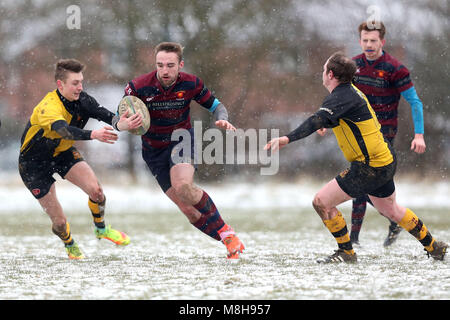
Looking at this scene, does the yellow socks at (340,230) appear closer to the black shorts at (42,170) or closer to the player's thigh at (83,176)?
the player's thigh at (83,176)

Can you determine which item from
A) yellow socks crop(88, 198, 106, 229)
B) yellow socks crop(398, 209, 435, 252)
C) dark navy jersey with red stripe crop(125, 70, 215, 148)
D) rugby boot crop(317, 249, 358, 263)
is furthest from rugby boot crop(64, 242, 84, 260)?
yellow socks crop(398, 209, 435, 252)

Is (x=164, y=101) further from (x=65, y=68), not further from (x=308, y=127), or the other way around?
(x=308, y=127)

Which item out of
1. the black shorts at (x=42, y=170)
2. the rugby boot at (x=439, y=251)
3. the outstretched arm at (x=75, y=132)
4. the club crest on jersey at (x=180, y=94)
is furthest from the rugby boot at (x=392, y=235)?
the black shorts at (x=42, y=170)

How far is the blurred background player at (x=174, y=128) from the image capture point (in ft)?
19.5

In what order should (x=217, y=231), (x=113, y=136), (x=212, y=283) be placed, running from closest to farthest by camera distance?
(x=212, y=283), (x=113, y=136), (x=217, y=231)

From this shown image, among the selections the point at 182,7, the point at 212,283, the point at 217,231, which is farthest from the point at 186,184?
the point at 182,7

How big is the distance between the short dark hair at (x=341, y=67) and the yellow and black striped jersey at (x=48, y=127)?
6.79ft

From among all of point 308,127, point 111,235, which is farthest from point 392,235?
point 111,235

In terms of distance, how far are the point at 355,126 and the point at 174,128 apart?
157 centimetres

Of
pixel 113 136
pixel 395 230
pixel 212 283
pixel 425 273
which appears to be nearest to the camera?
pixel 212 283

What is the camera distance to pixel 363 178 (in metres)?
5.47

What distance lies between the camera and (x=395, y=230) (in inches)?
277
